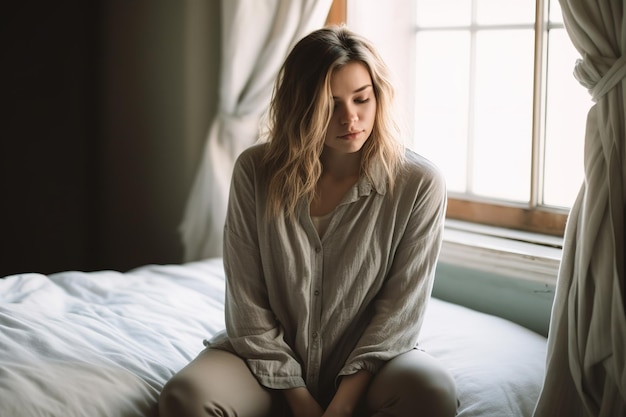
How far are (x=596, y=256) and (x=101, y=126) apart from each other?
7.25 feet

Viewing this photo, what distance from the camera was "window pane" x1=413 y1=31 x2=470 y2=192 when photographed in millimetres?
2570

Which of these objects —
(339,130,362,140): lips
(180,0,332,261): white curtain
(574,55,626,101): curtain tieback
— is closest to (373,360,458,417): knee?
(339,130,362,140): lips

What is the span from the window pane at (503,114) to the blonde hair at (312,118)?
750 millimetres

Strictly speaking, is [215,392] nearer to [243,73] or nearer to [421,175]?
[421,175]

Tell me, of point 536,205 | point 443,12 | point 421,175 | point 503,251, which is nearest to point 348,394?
point 421,175

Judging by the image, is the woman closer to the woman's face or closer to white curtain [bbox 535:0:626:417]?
the woman's face

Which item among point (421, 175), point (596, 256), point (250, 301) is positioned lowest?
point (250, 301)

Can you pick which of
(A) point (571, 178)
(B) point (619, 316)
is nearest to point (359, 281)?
(B) point (619, 316)

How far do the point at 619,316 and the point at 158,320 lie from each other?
44.6 inches

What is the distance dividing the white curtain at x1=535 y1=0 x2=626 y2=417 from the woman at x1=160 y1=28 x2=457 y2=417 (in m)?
0.29

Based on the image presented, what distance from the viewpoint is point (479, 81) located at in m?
2.51

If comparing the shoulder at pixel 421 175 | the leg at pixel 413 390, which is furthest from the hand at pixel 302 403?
the shoulder at pixel 421 175

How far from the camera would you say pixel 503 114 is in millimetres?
2457

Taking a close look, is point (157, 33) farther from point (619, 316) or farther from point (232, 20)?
point (619, 316)
